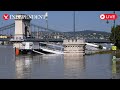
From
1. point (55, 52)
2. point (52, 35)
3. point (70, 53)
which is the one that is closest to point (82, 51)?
point (70, 53)

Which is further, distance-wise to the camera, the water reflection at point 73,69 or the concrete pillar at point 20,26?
the concrete pillar at point 20,26

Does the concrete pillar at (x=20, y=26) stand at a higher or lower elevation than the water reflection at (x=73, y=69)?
higher

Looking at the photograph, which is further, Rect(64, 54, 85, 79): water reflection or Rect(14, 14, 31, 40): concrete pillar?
Rect(14, 14, 31, 40): concrete pillar

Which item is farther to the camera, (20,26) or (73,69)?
(20,26)

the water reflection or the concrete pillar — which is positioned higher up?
the concrete pillar

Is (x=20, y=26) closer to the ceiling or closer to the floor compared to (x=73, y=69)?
closer to the ceiling
